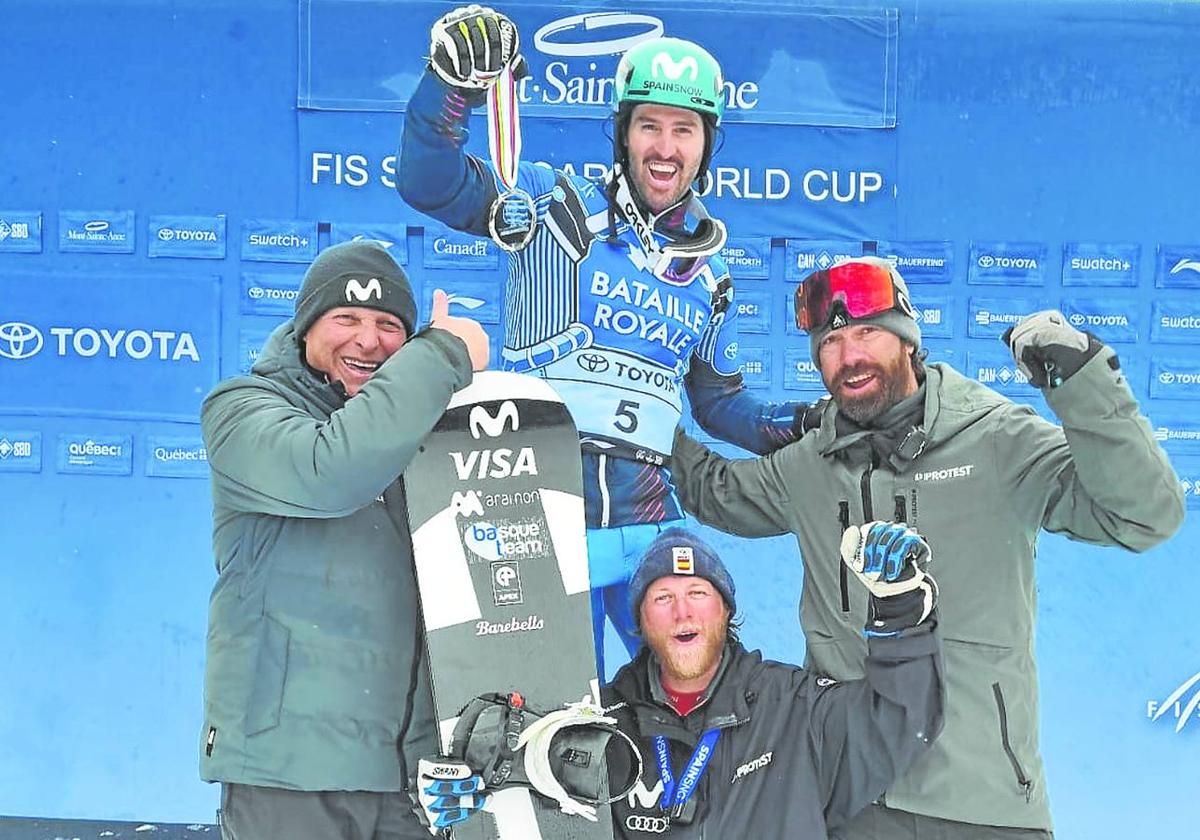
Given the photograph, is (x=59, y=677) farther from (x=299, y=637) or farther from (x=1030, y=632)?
(x=1030, y=632)

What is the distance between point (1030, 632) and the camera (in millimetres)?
2537

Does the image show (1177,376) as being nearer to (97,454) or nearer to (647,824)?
(647,824)

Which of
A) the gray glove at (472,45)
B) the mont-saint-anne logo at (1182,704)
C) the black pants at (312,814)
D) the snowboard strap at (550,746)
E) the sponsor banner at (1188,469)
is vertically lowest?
the mont-saint-anne logo at (1182,704)

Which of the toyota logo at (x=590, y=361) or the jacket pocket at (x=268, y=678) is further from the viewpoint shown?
the toyota logo at (x=590, y=361)

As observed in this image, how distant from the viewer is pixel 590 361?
285 cm

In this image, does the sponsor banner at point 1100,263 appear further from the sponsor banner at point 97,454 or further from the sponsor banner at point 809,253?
the sponsor banner at point 97,454

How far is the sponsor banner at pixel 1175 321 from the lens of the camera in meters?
4.39

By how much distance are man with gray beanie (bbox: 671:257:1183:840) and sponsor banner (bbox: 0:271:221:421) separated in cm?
267

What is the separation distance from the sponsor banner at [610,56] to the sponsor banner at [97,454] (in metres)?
1.51

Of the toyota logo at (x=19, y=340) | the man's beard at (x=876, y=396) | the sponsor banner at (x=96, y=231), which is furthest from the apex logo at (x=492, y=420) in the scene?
the toyota logo at (x=19, y=340)

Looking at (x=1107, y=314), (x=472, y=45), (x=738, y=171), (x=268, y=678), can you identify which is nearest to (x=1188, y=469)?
(x=1107, y=314)

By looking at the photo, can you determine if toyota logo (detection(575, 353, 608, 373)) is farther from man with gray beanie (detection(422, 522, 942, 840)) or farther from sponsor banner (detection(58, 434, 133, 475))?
sponsor banner (detection(58, 434, 133, 475))

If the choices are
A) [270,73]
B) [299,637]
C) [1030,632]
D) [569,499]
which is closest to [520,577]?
[569,499]

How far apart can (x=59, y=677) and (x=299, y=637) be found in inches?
116
